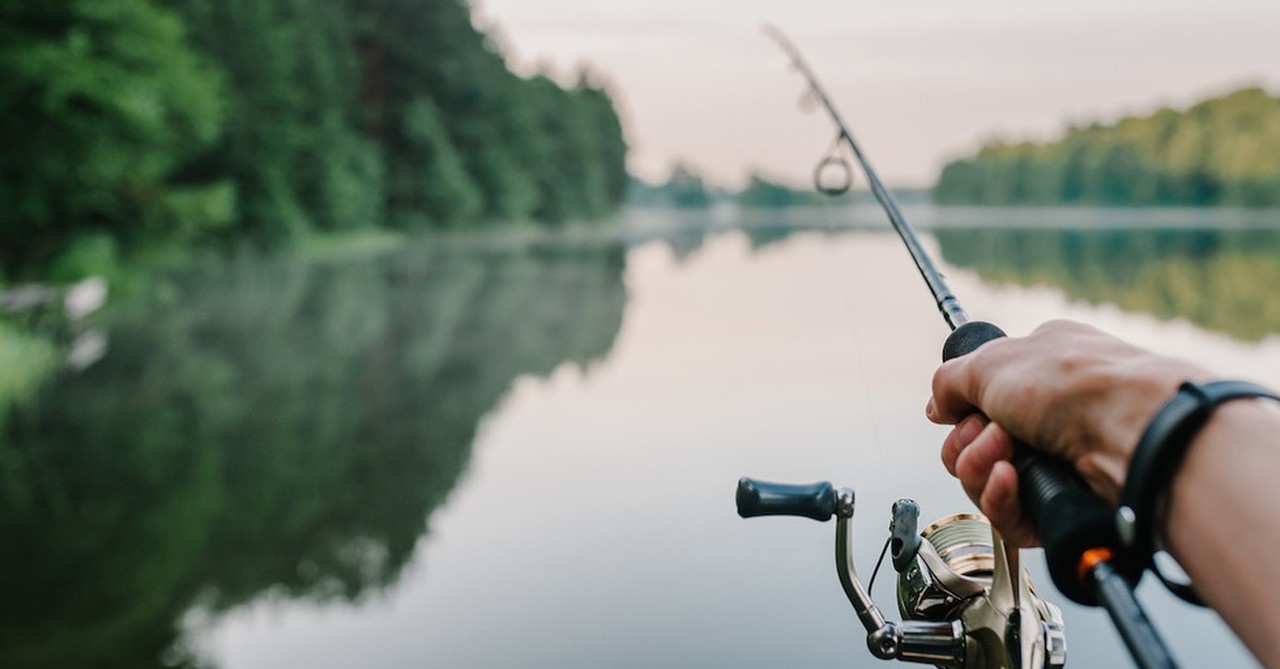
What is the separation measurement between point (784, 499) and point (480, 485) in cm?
732

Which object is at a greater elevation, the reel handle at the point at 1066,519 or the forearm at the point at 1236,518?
the reel handle at the point at 1066,519

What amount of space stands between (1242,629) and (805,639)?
5.08 meters

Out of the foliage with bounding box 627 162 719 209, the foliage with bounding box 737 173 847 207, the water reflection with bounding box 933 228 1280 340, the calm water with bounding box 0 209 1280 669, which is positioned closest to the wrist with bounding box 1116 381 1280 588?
the calm water with bounding box 0 209 1280 669

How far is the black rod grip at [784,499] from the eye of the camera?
162cm

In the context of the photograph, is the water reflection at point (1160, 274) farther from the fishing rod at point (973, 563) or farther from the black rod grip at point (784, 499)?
the black rod grip at point (784, 499)

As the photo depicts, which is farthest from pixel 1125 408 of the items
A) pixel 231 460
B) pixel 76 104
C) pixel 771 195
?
pixel 771 195

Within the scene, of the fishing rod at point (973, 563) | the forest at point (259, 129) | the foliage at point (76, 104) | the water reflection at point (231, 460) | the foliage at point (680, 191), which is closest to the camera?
the fishing rod at point (973, 563)

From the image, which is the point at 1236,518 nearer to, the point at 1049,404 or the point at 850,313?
the point at 1049,404

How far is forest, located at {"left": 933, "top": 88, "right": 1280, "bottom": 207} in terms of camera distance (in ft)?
348

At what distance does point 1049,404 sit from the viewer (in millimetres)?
1072

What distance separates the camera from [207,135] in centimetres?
2541

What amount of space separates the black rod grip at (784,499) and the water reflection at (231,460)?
483cm

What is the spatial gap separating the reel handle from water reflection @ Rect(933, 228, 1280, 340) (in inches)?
684

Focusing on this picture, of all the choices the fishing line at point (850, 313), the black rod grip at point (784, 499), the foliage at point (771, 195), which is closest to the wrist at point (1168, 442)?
the black rod grip at point (784, 499)
